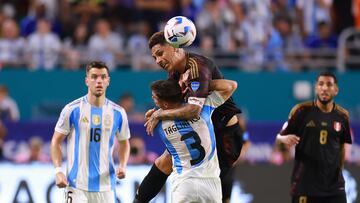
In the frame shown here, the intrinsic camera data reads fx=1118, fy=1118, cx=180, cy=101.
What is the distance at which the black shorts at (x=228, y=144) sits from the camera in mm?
12234

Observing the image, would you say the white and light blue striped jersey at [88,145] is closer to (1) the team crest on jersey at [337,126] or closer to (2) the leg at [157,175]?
(2) the leg at [157,175]

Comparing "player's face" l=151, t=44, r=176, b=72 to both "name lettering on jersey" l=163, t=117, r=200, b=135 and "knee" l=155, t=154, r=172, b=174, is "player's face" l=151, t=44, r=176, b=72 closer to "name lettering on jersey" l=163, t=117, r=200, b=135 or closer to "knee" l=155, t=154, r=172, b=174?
"name lettering on jersey" l=163, t=117, r=200, b=135

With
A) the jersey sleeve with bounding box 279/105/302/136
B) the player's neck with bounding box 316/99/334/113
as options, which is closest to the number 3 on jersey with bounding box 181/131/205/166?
the jersey sleeve with bounding box 279/105/302/136

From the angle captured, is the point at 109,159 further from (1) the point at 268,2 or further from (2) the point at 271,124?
(1) the point at 268,2

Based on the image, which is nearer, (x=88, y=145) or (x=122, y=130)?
(x=88, y=145)

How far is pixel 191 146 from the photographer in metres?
10.9

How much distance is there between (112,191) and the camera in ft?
42.0

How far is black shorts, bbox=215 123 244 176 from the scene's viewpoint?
12.2 m

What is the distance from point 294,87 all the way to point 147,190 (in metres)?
10.4

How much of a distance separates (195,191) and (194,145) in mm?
451

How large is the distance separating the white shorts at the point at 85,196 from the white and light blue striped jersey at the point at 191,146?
1906 millimetres

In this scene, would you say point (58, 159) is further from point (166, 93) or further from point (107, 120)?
point (166, 93)

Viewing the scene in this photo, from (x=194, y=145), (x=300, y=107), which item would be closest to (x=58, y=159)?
(x=194, y=145)

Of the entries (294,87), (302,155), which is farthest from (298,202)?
(294,87)
